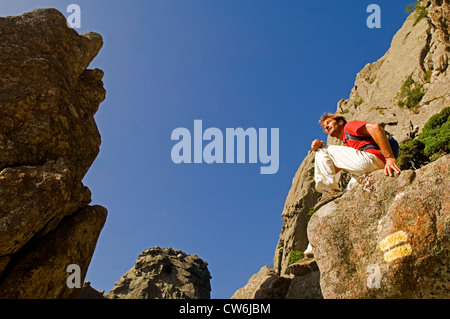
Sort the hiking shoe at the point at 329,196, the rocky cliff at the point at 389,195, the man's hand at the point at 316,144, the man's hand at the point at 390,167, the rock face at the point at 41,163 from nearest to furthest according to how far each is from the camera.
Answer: the rocky cliff at the point at 389,195 → the man's hand at the point at 390,167 → the hiking shoe at the point at 329,196 → the man's hand at the point at 316,144 → the rock face at the point at 41,163

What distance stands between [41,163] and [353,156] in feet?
42.7

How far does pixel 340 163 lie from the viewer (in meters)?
8.12

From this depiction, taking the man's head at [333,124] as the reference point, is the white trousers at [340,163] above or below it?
below

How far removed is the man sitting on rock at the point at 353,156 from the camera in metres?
7.79

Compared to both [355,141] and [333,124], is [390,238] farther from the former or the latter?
[333,124]

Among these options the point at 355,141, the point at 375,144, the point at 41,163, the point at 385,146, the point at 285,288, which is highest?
the point at 41,163

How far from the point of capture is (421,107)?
32.0 meters

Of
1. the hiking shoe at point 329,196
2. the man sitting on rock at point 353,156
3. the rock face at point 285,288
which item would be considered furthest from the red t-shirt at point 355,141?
the rock face at point 285,288

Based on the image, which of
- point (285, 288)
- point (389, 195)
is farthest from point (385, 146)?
point (285, 288)

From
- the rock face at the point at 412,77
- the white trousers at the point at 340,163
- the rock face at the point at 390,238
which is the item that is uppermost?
the rock face at the point at 412,77

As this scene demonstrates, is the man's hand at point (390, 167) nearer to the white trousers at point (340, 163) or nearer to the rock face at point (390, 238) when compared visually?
the rock face at point (390, 238)

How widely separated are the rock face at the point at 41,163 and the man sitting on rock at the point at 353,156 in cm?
1018

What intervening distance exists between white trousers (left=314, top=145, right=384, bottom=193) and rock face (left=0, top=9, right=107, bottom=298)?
10167 millimetres
